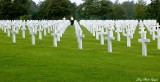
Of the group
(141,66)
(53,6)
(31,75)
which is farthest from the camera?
(53,6)

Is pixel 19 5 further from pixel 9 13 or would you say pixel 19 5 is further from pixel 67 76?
pixel 67 76

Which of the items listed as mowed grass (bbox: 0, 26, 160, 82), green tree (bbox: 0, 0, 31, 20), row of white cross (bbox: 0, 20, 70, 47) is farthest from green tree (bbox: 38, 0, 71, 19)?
mowed grass (bbox: 0, 26, 160, 82)

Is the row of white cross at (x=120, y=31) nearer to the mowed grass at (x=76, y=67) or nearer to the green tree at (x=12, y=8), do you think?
the mowed grass at (x=76, y=67)

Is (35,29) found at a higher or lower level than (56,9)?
lower

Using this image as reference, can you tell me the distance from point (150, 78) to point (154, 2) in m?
55.4

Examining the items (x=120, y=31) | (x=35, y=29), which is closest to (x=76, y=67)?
(x=120, y=31)

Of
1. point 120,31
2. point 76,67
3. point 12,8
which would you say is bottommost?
point 76,67

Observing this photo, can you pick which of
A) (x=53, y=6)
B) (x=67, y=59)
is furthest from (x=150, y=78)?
(x=53, y=6)

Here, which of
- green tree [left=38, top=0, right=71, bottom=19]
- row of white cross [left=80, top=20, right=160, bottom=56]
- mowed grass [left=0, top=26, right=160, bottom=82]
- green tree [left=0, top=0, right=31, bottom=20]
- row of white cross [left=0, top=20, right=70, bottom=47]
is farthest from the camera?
green tree [left=38, top=0, right=71, bottom=19]

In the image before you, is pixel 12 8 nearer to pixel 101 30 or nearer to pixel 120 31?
pixel 120 31

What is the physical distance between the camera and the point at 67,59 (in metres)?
14.3

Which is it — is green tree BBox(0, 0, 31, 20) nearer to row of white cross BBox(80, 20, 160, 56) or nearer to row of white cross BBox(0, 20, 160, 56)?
row of white cross BBox(0, 20, 160, 56)

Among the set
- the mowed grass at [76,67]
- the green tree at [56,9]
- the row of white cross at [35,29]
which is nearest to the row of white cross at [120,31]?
the mowed grass at [76,67]

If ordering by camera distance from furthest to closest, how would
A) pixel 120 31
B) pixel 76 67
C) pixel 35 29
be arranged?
pixel 35 29 → pixel 120 31 → pixel 76 67
